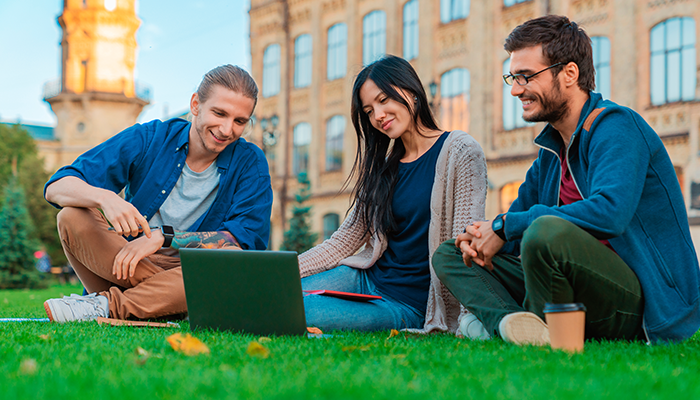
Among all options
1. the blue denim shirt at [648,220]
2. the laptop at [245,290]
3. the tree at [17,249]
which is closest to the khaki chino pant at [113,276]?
the laptop at [245,290]

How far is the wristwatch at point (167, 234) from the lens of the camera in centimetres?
393

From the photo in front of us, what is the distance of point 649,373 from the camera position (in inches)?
82.7

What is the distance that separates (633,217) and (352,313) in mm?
1586

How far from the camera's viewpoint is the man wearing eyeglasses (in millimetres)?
2619

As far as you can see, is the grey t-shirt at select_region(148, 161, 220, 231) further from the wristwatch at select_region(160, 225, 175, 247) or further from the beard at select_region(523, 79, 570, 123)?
the beard at select_region(523, 79, 570, 123)

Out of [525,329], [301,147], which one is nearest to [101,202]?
[525,329]

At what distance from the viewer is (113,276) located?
159 inches

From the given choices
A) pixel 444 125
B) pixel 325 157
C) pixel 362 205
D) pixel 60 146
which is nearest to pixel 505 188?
pixel 444 125

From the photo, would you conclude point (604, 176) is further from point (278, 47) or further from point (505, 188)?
point (278, 47)

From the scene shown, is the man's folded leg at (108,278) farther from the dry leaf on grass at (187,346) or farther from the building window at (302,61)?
the building window at (302,61)

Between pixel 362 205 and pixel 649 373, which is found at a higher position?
pixel 362 205

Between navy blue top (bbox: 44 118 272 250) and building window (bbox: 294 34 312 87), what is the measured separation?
21.2m

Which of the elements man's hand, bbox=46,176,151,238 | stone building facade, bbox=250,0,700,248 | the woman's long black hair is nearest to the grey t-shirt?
man's hand, bbox=46,176,151,238

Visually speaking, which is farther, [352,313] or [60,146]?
[60,146]
